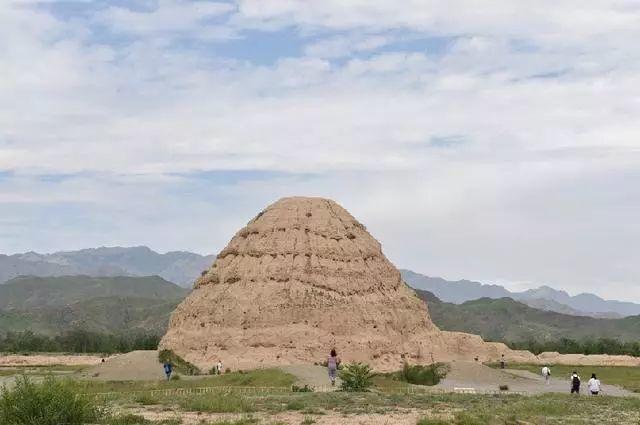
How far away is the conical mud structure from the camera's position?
4100 centimetres

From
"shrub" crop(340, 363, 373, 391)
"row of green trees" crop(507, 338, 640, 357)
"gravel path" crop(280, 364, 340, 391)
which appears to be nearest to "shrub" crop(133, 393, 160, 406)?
"shrub" crop(340, 363, 373, 391)

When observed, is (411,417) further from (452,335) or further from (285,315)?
(452,335)

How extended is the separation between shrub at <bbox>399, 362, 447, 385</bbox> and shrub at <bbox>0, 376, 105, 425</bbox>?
25.5 m

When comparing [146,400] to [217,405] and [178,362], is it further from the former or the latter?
[178,362]

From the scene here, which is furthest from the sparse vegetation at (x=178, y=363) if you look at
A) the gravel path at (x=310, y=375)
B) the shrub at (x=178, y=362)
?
the gravel path at (x=310, y=375)

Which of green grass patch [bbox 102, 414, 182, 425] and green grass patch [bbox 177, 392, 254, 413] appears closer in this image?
green grass patch [bbox 102, 414, 182, 425]

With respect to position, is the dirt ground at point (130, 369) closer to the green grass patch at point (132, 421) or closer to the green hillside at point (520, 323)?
the green grass patch at point (132, 421)

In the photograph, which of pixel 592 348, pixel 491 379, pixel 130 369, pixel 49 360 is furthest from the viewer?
pixel 592 348

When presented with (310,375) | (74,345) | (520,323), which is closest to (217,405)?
(310,375)

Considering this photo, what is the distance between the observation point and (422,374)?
40.2 metres

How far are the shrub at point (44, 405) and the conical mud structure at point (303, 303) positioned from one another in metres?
24.2

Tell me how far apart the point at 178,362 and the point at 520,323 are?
120m

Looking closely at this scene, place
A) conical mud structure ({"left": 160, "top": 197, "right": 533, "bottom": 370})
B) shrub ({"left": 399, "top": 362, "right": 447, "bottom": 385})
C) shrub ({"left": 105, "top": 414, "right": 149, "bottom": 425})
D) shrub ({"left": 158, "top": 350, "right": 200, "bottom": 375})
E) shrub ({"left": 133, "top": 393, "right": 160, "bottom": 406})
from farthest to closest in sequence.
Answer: conical mud structure ({"left": 160, "top": 197, "right": 533, "bottom": 370})
shrub ({"left": 158, "top": 350, "right": 200, "bottom": 375})
shrub ({"left": 399, "top": 362, "right": 447, "bottom": 385})
shrub ({"left": 133, "top": 393, "right": 160, "bottom": 406})
shrub ({"left": 105, "top": 414, "right": 149, "bottom": 425})

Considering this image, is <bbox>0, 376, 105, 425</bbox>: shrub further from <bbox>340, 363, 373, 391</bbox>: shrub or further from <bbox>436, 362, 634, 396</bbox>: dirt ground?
<bbox>436, 362, 634, 396</bbox>: dirt ground
